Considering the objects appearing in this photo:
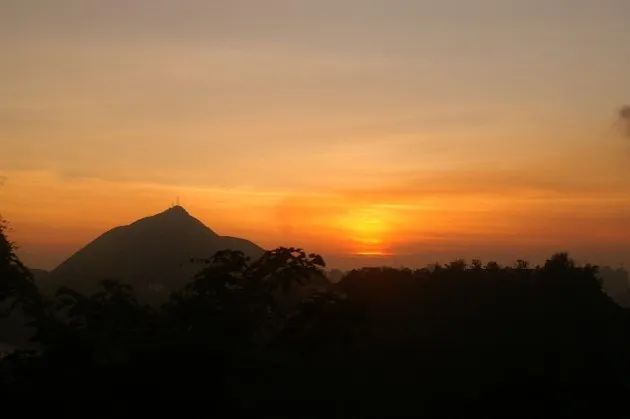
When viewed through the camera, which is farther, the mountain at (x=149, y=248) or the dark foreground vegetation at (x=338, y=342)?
the mountain at (x=149, y=248)

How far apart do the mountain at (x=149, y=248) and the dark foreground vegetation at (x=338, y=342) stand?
86.6m

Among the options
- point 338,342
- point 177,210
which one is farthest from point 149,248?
point 338,342

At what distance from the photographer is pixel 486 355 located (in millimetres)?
24234

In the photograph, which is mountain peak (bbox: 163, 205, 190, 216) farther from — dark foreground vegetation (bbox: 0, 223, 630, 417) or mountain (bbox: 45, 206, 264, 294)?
dark foreground vegetation (bbox: 0, 223, 630, 417)

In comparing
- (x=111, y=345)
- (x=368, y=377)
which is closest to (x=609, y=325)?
(x=368, y=377)

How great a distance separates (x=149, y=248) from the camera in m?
141

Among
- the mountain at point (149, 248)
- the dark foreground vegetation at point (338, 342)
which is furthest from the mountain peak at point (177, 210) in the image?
the dark foreground vegetation at point (338, 342)

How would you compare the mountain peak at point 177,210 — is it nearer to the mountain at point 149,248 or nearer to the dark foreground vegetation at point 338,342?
the mountain at point 149,248

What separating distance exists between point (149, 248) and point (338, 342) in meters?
134

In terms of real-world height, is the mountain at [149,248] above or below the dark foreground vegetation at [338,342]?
above

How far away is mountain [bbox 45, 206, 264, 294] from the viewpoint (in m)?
125

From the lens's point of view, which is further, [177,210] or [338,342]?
[177,210]

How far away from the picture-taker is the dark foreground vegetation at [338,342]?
34.4ft

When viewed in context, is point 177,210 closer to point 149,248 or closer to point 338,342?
point 149,248
